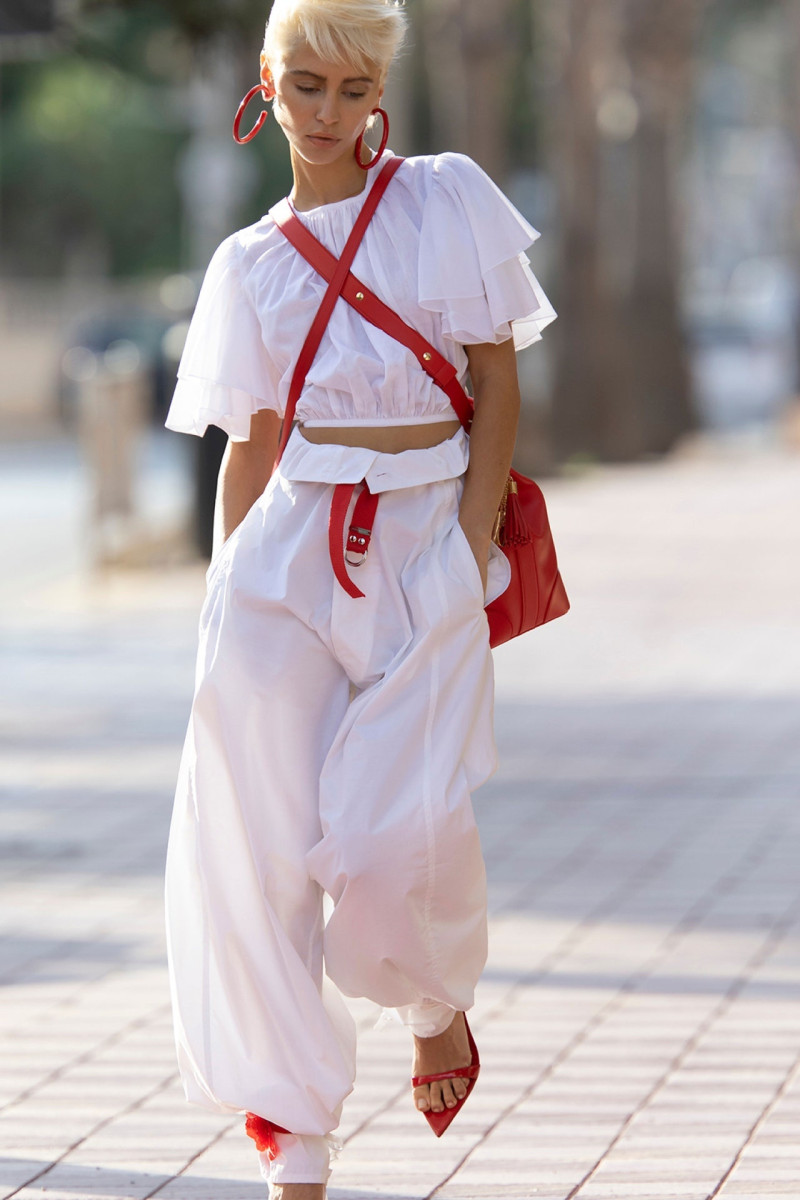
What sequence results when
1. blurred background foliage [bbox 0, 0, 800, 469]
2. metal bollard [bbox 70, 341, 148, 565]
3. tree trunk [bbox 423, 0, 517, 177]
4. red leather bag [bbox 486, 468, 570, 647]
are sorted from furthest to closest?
tree trunk [bbox 423, 0, 517, 177]
blurred background foliage [bbox 0, 0, 800, 469]
metal bollard [bbox 70, 341, 148, 565]
red leather bag [bbox 486, 468, 570, 647]

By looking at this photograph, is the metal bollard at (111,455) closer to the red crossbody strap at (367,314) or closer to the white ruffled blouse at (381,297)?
the white ruffled blouse at (381,297)

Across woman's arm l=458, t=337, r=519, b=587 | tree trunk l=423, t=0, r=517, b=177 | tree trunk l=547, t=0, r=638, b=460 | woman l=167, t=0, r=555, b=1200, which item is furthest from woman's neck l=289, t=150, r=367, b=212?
tree trunk l=547, t=0, r=638, b=460

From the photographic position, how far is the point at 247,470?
3.62 m

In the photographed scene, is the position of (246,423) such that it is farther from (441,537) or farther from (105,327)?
(105,327)

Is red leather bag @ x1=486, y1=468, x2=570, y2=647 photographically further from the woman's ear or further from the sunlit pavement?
the sunlit pavement

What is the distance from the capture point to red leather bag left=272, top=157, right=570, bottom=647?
11.1 ft

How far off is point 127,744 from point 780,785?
8.57ft

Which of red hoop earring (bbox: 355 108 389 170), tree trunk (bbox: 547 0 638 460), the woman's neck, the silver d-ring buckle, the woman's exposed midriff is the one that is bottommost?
tree trunk (bbox: 547 0 638 460)

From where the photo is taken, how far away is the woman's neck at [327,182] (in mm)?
3490

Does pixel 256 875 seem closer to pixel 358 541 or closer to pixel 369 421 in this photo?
pixel 358 541

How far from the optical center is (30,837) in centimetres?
711

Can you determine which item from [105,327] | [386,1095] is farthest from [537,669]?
[105,327]

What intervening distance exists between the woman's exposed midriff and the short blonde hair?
544mm

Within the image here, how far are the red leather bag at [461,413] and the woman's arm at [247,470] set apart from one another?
0.23 feet
